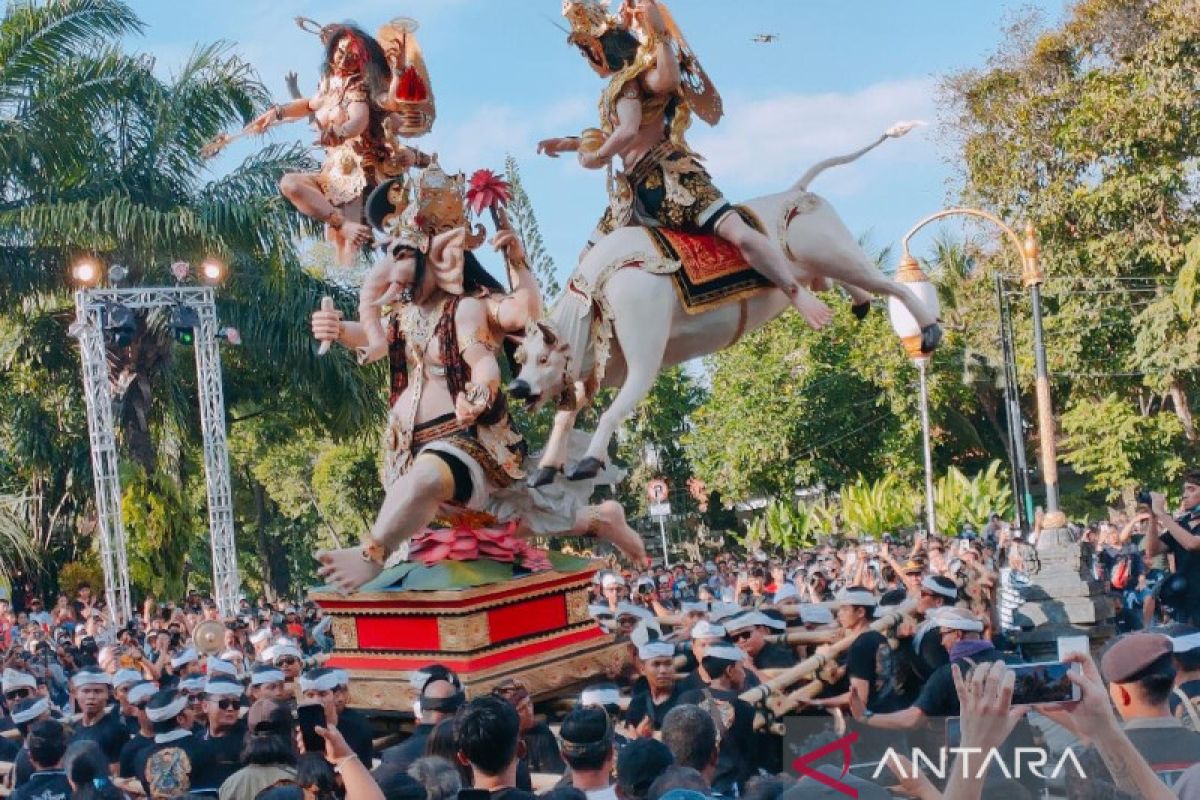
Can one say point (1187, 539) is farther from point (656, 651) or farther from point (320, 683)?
point (320, 683)

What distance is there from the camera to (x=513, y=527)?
743 centimetres

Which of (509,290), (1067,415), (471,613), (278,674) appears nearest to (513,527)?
(471,613)

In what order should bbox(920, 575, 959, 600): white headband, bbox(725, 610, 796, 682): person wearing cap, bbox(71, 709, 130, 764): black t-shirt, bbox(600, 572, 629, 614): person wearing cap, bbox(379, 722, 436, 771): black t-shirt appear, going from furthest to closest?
bbox(600, 572, 629, 614): person wearing cap, bbox(920, 575, 959, 600): white headband, bbox(71, 709, 130, 764): black t-shirt, bbox(725, 610, 796, 682): person wearing cap, bbox(379, 722, 436, 771): black t-shirt

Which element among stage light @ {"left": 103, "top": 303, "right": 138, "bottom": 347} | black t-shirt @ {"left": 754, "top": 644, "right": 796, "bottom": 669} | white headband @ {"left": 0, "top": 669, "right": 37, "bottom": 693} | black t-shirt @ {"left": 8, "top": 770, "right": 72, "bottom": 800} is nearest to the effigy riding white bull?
black t-shirt @ {"left": 754, "top": 644, "right": 796, "bottom": 669}

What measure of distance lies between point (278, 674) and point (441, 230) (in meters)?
2.82

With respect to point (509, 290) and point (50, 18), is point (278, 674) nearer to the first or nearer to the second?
point (509, 290)

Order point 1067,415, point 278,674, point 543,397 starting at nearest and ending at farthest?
point 278,674 < point 543,397 < point 1067,415

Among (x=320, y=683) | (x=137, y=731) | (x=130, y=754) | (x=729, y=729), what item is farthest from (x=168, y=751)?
(x=729, y=729)

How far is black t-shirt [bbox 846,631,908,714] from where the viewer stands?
201 inches

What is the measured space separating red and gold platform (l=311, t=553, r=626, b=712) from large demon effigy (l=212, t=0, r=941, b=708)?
0.04 feet

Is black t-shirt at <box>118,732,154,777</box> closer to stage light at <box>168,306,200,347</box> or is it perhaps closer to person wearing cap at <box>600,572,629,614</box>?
person wearing cap at <box>600,572,629,614</box>

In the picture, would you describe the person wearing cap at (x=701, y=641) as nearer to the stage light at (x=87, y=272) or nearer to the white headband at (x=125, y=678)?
the white headband at (x=125, y=678)

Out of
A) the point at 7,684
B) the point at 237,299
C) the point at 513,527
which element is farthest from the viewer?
the point at 237,299

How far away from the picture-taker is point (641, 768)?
3406 millimetres
